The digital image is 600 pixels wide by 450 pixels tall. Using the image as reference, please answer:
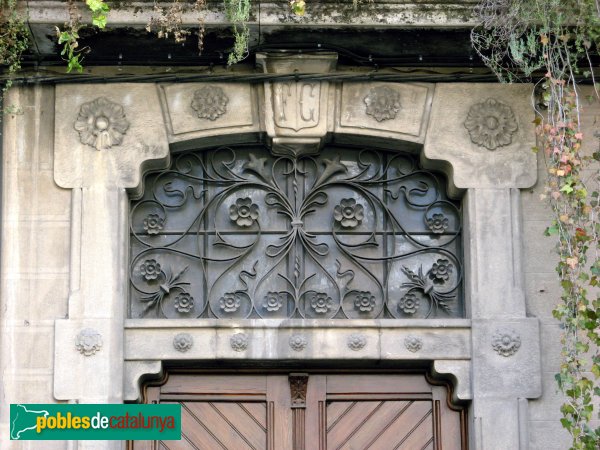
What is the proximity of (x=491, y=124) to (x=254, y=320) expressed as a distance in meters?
2.04

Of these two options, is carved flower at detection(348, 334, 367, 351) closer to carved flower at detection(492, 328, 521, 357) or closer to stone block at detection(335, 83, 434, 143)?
carved flower at detection(492, 328, 521, 357)

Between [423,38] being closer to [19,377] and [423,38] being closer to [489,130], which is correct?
[489,130]

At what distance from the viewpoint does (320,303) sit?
873cm

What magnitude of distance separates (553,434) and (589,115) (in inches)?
84.4

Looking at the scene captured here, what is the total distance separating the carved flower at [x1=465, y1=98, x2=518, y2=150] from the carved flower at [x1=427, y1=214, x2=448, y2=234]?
0.58 meters

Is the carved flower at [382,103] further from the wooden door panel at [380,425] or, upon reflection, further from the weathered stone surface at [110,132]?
the wooden door panel at [380,425]

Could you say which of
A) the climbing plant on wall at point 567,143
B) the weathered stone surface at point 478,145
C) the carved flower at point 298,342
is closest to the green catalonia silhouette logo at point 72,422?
the carved flower at point 298,342

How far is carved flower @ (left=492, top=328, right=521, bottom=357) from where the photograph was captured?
27.4 ft

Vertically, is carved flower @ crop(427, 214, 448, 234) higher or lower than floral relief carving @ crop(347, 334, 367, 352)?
higher

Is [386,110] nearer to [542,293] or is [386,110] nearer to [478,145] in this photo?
[478,145]

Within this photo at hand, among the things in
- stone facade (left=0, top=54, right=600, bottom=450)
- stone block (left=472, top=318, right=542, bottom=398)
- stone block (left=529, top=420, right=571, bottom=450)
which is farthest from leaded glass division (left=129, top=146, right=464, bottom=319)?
stone block (left=529, top=420, right=571, bottom=450)

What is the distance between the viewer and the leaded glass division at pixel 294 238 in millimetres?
8750

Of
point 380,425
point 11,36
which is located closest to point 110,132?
point 11,36

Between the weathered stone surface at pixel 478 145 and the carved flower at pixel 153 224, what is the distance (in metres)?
1.84
